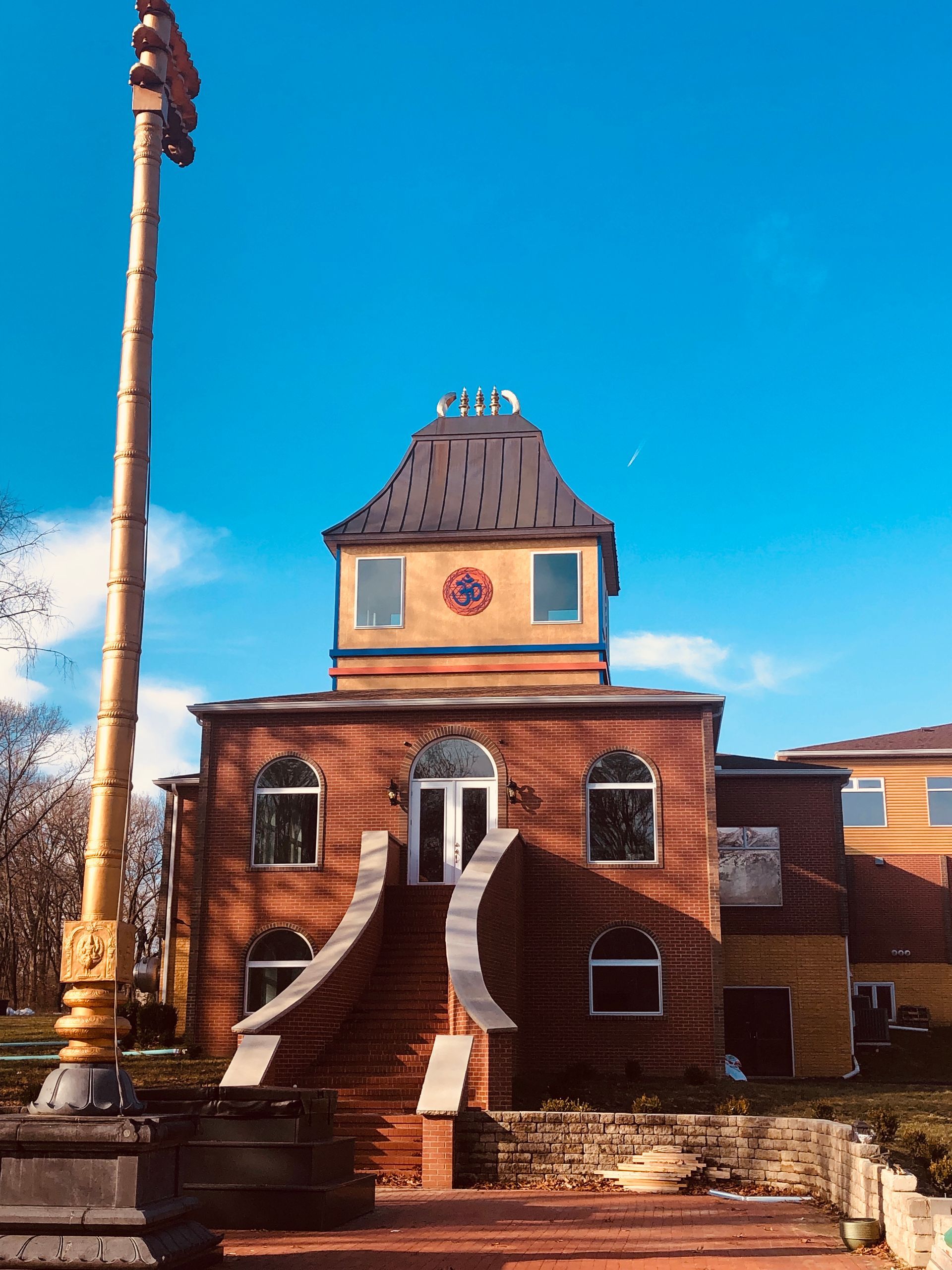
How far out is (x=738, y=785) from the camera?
25141 millimetres

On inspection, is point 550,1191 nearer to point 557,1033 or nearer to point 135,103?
point 557,1033

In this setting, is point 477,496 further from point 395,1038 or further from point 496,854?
point 395,1038

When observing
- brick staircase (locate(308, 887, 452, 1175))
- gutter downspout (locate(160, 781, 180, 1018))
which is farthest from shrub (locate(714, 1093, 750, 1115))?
gutter downspout (locate(160, 781, 180, 1018))

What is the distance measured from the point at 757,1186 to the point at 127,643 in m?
9.27

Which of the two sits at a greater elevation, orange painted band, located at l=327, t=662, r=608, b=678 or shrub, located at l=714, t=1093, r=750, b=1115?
orange painted band, located at l=327, t=662, r=608, b=678

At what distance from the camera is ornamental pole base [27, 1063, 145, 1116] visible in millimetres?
7824

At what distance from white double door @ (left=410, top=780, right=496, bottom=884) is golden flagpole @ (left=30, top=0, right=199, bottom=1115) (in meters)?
Answer: 12.5

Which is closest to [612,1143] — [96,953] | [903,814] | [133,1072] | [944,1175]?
[944,1175]

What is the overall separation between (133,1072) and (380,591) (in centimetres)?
1143

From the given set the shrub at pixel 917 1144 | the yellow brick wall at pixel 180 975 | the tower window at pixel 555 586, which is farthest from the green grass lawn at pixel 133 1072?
the tower window at pixel 555 586

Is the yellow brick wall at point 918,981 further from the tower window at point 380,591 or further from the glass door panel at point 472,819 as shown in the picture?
the tower window at point 380,591

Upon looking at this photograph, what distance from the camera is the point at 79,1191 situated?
7.67 metres

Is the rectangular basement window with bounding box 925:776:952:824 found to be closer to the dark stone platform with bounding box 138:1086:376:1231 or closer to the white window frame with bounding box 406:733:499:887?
the white window frame with bounding box 406:733:499:887

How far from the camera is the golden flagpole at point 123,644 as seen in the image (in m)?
8.01
